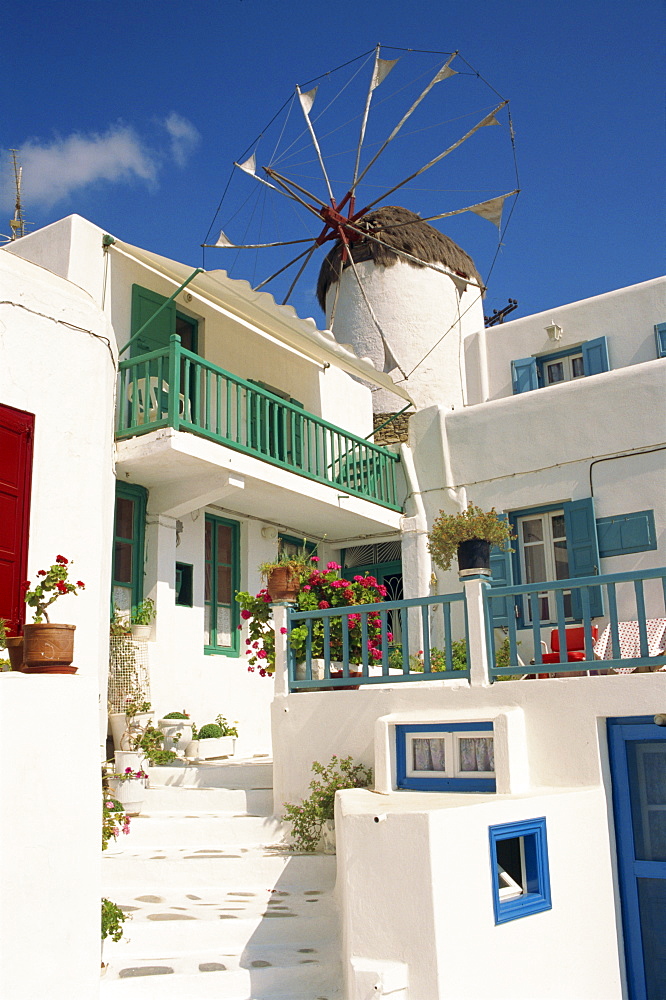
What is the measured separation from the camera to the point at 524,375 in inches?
614

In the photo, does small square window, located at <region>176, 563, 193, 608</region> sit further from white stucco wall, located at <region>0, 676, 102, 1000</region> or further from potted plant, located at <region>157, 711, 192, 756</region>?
white stucco wall, located at <region>0, 676, 102, 1000</region>

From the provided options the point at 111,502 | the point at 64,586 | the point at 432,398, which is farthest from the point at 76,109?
the point at 432,398

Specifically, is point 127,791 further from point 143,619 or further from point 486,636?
point 486,636

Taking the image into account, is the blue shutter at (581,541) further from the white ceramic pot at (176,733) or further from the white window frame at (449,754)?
the white ceramic pot at (176,733)

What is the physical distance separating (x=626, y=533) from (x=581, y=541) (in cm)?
59

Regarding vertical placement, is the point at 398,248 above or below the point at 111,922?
above

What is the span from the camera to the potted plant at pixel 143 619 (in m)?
11.1

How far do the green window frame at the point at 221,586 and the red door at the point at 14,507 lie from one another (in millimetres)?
4952

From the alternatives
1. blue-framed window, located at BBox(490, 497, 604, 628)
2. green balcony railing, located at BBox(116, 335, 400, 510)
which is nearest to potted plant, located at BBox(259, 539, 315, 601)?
green balcony railing, located at BBox(116, 335, 400, 510)

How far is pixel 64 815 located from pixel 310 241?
44.5 feet

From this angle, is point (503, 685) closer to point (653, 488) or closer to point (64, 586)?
point (64, 586)

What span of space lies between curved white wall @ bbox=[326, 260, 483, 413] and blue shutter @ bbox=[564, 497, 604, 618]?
285 inches

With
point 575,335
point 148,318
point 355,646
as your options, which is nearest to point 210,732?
point 355,646

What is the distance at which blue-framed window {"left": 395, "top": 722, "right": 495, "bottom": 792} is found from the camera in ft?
24.0
